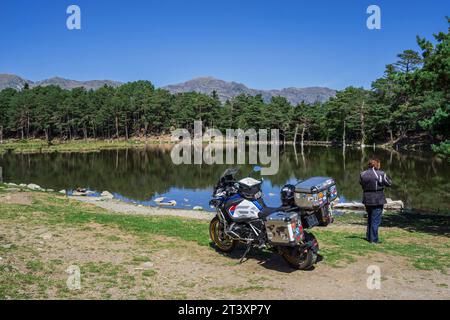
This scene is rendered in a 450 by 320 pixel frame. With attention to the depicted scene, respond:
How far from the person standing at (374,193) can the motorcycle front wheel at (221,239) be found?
3.64 m

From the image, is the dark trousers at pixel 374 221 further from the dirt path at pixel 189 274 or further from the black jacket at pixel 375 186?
the dirt path at pixel 189 274

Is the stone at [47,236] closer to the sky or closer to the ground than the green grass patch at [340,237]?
closer to the sky

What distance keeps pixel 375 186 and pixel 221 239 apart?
3.99 m

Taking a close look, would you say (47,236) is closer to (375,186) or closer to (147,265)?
(147,265)

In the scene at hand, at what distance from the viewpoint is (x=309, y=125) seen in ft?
306

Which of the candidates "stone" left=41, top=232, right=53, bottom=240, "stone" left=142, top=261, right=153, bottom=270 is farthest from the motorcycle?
"stone" left=41, top=232, right=53, bottom=240

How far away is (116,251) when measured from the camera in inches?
339

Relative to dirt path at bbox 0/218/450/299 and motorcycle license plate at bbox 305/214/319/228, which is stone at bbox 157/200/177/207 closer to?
dirt path at bbox 0/218/450/299

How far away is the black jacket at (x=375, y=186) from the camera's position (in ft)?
31.7

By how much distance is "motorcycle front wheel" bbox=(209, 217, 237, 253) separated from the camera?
848cm

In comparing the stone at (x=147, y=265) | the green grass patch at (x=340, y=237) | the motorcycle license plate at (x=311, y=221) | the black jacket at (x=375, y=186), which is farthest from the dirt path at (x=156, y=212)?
the motorcycle license plate at (x=311, y=221)
